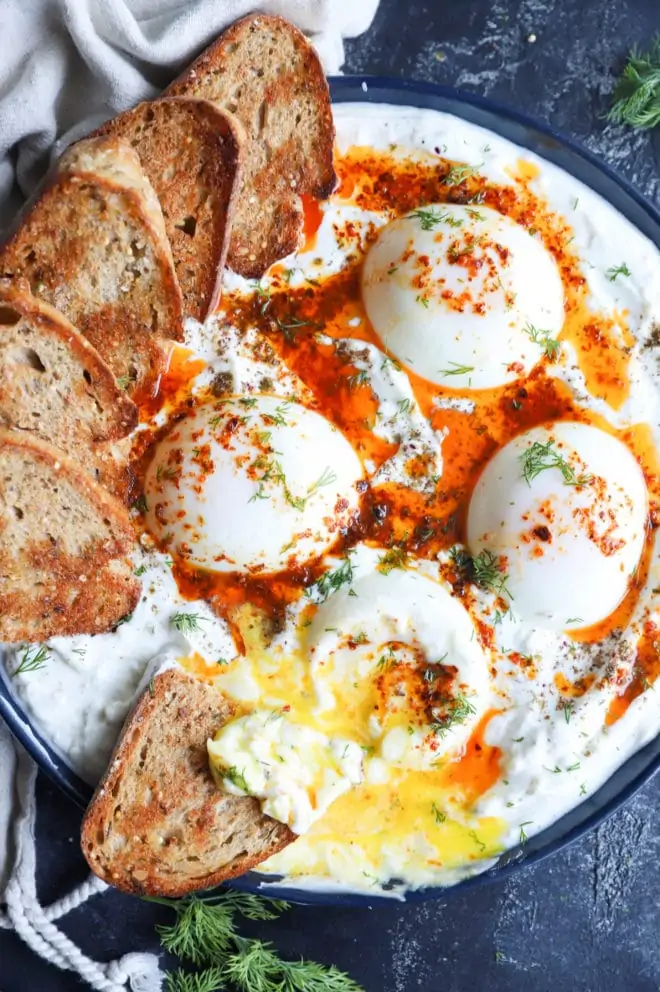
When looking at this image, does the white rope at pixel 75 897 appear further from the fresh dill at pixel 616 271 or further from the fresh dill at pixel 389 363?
the fresh dill at pixel 616 271

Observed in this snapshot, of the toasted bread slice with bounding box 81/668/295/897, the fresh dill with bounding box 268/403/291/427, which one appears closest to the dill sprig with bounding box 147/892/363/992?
the toasted bread slice with bounding box 81/668/295/897

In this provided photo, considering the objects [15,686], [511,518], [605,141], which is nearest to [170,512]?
[15,686]

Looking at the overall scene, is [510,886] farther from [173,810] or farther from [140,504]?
[140,504]

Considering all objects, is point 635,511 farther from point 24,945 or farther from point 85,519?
point 24,945

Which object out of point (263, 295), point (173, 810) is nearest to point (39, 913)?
point (173, 810)

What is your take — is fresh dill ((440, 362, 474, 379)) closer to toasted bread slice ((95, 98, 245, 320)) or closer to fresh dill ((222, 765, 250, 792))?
toasted bread slice ((95, 98, 245, 320))
